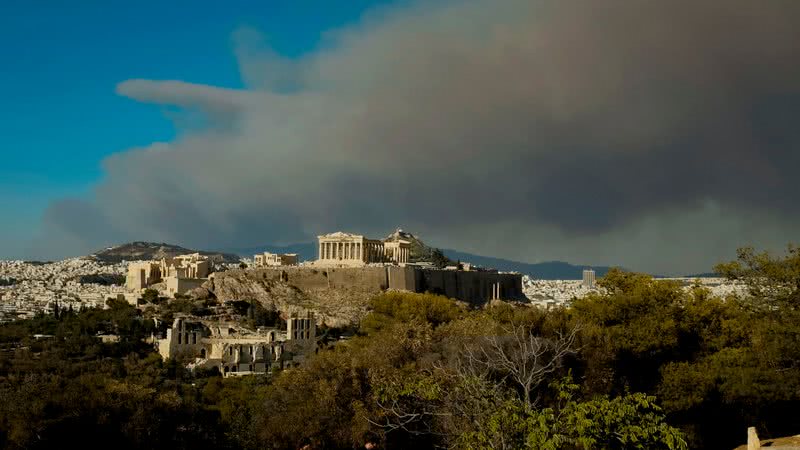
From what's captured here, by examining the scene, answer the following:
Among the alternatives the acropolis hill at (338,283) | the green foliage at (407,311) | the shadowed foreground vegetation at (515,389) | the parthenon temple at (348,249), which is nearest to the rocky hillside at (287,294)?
the acropolis hill at (338,283)

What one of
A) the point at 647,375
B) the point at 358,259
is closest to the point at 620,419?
the point at 647,375

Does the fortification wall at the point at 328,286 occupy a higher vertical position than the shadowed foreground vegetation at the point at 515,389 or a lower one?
higher

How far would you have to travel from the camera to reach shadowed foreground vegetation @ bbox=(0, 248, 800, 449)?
1522cm

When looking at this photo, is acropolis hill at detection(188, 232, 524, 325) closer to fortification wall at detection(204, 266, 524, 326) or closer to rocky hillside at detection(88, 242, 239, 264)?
fortification wall at detection(204, 266, 524, 326)

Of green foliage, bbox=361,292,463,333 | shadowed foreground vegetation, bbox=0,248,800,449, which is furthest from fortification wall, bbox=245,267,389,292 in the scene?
shadowed foreground vegetation, bbox=0,248,800,449

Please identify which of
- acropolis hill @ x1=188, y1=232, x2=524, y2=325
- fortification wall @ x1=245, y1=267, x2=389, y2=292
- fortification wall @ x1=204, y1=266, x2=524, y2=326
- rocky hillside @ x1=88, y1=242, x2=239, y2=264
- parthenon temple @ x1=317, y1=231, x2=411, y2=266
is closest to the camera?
fortification wall @ x1=204, y1=266, x2=524, y2=326

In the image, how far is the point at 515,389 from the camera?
18672mm

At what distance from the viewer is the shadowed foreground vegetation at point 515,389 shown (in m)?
15.2

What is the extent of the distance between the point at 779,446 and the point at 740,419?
9.38 meters

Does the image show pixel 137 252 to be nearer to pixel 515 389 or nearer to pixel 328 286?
pixel 328 286

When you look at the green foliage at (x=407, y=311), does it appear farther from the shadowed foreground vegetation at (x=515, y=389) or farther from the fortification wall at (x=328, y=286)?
the fortification wall at (x=328, y=286)

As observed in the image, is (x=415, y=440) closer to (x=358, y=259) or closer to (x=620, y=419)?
(x=620, y=419)

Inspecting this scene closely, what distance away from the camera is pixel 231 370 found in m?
46.4

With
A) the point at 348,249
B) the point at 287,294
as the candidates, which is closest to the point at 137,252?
the point at 348,249
